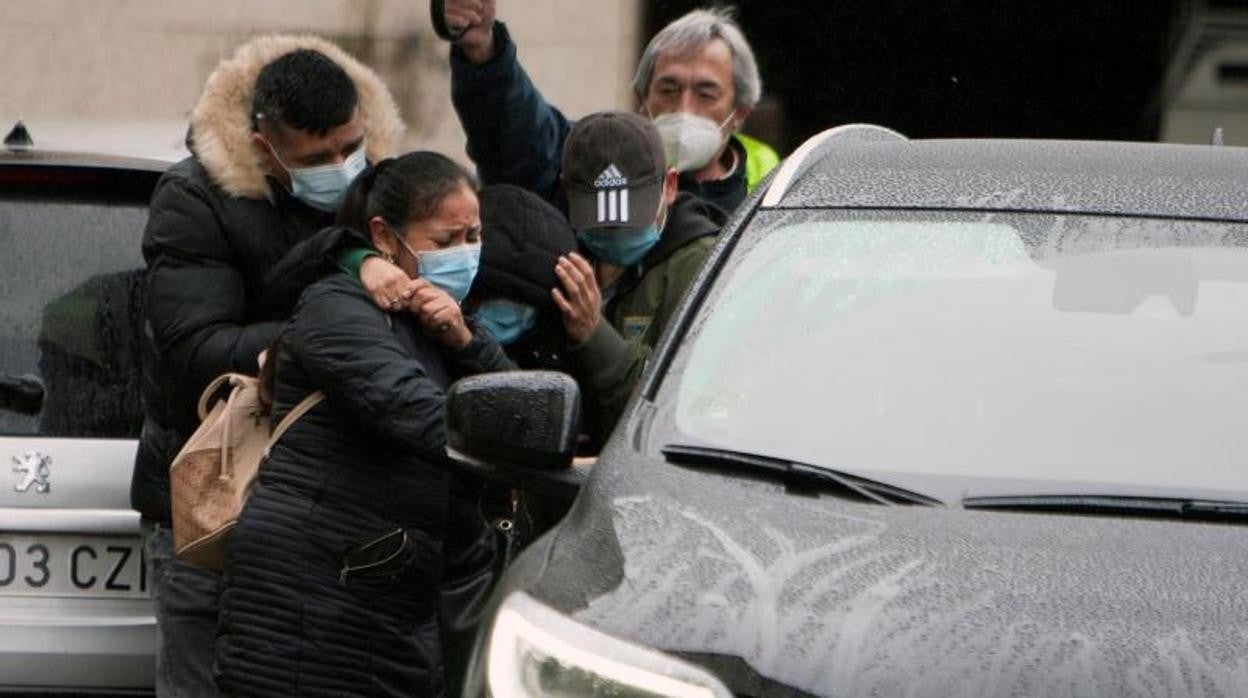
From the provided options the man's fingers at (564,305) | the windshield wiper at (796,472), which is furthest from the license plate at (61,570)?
the windshield wiper at (796,472)

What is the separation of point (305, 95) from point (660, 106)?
1.57 m

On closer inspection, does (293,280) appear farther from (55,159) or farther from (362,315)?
(55,159)

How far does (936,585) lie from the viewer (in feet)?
12.1

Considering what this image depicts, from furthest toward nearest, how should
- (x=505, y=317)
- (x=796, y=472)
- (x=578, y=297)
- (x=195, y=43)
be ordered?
(x=195, y=43), (x=505, y=317), (x=578, y=297), (x=796, y=472)

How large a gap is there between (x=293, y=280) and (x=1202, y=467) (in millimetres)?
1887

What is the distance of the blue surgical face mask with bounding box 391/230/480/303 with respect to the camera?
207 inches

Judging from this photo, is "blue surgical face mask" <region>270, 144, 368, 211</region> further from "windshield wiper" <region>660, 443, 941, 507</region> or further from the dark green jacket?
"windshield wiper" <region>660, 443, 941, 507</region>

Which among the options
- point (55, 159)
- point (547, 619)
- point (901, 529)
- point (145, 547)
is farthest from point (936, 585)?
point (55, 159)

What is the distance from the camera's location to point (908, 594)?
3.68m

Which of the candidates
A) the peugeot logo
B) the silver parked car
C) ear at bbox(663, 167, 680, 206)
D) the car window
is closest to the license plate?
the silver parked car

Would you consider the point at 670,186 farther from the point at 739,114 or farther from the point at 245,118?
the point at 739,114

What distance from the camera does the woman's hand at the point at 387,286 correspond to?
16.8 ft

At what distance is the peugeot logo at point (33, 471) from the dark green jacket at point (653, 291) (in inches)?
46.5

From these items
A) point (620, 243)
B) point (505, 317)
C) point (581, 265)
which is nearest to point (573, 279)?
point (581, 265)
